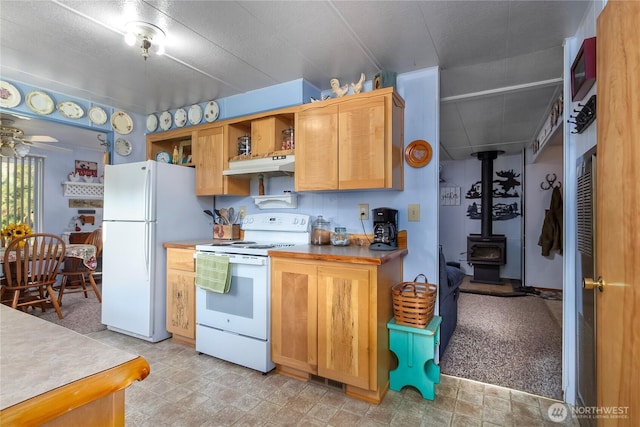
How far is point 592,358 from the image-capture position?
5.37 feet

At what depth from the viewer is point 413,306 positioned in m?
2.09

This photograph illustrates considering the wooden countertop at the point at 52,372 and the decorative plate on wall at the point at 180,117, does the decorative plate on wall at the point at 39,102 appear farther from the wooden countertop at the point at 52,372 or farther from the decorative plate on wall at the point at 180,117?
the wooden countertop at the point at 52,372

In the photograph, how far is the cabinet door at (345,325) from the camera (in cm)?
199

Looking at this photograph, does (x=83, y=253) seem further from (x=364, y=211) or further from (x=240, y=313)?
(x=364, y=211)

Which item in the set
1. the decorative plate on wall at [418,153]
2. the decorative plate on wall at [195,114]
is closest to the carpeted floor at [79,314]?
the decorative plate on wall at [195,114]

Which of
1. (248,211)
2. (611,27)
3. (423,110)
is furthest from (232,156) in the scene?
(611,27)

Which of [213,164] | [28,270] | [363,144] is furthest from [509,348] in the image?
[28,270]

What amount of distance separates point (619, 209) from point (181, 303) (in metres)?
2.98

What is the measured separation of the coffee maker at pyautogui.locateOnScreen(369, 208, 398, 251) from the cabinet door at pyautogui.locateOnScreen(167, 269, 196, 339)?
1622 millimetres

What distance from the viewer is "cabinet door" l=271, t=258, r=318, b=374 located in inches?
85.5

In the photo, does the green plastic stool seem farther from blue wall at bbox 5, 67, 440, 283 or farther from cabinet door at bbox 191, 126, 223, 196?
cabinet door at bbox 191, 126, 223, 196

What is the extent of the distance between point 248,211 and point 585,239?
108 inches

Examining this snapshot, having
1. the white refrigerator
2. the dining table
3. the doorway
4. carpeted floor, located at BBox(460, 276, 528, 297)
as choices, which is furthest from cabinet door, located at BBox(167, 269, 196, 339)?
carpeted floor, located at BBox(460, 276, 528, 297)

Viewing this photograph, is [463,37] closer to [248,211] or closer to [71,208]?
[248,211]
